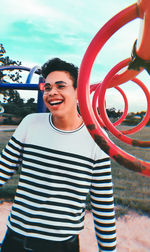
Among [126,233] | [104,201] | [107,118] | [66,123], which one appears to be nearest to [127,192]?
[126,233]

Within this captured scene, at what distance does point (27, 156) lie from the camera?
122 centimetres

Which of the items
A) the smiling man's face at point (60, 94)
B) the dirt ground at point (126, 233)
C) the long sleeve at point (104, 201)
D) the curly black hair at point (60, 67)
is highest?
the curly black hair at point (60, 67)

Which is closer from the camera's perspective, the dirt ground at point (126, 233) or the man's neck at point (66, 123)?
the man's neck at point (66, 123)

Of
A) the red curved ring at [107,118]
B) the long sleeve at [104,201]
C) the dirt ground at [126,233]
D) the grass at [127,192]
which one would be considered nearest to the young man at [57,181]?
the long sleeve at [104,201]

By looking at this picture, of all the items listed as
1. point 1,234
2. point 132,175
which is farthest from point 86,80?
point 132,175

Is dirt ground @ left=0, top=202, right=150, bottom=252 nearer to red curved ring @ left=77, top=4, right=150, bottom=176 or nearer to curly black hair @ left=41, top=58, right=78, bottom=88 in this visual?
curly black hair @ left=41, top=58, right=78, bottom=88

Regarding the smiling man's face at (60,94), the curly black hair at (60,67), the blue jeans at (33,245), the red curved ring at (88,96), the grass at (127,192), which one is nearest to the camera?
the red curved ring at (88,96)

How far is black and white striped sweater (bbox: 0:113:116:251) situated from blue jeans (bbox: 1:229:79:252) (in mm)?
30

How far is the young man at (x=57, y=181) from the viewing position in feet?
3.62

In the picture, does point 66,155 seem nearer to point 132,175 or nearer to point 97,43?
point 97,43

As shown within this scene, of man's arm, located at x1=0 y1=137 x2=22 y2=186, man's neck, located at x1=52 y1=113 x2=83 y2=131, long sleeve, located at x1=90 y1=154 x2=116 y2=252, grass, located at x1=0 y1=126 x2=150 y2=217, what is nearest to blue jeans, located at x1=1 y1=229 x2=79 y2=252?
long sleeve, located at x1=90 y1=154 x2=116 y2=252

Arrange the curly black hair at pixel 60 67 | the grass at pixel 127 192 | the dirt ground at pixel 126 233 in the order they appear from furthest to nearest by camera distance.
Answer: the grass at pixel 127 192 < the dirt ground at pixel 126 233 < the curly black hair at pixel 60 67

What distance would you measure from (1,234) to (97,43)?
2657 millimetres

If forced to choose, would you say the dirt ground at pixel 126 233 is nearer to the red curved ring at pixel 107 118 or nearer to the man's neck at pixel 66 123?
the red curved ring at pixel 107 118
